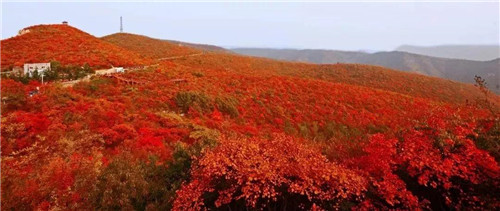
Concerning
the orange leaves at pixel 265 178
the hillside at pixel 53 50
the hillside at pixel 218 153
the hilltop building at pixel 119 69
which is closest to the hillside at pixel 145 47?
the hillside at pixel 53 50

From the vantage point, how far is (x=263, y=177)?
706 centimetres

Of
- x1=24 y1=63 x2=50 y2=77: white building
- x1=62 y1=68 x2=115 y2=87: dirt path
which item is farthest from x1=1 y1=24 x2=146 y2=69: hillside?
x1=24 y1=63 x2=50 y2=77: white building

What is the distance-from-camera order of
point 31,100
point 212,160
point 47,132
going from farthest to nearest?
point 31,100
point 47,132
point 212,160

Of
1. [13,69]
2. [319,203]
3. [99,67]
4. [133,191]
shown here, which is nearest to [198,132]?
[133,191]

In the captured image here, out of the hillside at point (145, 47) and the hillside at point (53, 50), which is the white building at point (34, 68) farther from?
the hillside at point (145, 47)

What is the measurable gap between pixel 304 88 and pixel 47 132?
27436 mm

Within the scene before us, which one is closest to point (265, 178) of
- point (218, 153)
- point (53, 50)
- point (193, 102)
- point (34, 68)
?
point (218, 153)

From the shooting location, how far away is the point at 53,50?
115 ft

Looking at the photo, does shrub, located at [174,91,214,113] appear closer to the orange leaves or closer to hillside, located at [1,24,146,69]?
hillside, located at [1,24,146,69]

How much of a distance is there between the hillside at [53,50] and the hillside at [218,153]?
7469 mm

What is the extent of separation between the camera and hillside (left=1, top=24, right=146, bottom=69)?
30.6 meters

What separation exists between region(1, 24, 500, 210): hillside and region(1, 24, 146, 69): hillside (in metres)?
7.47

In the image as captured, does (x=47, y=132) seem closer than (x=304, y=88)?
Yes

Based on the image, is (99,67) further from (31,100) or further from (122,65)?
(31,100)
